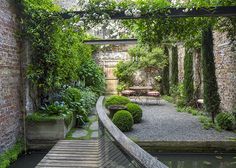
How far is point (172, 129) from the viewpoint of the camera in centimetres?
773

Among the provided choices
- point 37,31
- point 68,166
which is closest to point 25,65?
point 37,31

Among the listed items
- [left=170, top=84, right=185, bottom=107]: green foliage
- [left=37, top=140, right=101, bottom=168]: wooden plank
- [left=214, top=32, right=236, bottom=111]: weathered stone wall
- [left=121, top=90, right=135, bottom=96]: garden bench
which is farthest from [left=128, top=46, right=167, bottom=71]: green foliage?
[left=37, top=140, right=101, bottom=168]: wooden plank

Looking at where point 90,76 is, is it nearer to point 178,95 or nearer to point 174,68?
point 178,95

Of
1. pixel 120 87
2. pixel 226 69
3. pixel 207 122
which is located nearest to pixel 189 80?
pixel 226 69

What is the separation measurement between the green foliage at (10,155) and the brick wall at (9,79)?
10cm

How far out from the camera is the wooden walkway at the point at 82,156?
114 inches

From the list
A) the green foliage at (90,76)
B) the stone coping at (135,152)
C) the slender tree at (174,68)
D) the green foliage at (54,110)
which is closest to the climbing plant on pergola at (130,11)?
the green foliage at (54,110)

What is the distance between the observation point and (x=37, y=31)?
6.48 metres

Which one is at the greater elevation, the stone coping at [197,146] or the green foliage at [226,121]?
the green foliage at [226,121]

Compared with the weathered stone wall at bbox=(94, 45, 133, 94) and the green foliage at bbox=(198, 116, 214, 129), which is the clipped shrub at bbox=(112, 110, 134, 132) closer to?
the green foliage at bbox=(198, 116, 214, 129)

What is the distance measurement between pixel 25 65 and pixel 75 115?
7.44ft

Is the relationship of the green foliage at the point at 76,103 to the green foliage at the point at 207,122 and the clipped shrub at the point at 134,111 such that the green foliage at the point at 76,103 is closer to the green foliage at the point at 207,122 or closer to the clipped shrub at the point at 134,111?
the clipped shrub at the point at 134,111

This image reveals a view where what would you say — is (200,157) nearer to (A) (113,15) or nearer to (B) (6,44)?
(A) (113,15)

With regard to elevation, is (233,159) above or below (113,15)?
below
